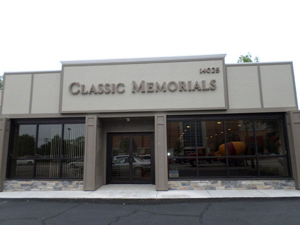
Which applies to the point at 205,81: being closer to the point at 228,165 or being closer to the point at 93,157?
the point at 228,165

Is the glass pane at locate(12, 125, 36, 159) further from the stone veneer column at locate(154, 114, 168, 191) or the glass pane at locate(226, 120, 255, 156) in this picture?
the glass pane at locate(226, 120, 255, 156)

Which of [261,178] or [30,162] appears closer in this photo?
[261,178]

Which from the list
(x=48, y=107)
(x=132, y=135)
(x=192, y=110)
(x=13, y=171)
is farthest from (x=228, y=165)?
(x=13, y=171)

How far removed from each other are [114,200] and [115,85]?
4348 millimetres

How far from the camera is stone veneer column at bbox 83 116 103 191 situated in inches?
335

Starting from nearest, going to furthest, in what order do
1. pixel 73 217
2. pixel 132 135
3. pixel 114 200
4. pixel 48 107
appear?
pixel 73 217 → pixel 114 200 → pixel 48 107 → pixel 132 135

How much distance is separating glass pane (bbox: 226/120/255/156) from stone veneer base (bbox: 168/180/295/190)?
1.11 meters

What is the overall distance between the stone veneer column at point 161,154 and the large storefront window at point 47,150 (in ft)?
10.2

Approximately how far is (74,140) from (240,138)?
673 centimetres

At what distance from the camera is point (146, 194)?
25.9ft

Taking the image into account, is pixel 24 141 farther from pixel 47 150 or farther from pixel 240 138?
pixel 240 138

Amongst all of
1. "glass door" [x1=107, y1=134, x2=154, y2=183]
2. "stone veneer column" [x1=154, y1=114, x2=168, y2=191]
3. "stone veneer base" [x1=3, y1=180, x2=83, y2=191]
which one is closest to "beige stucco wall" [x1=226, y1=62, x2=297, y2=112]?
"stone veneer column" [x1=154, y1=114, x2=168, y2=191]

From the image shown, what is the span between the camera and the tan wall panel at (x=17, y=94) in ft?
30.1

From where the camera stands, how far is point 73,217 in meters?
5.88
